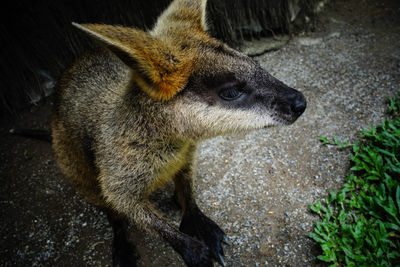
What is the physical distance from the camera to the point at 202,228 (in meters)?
3.02

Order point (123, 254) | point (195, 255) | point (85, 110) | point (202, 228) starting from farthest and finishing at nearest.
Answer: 1. point (202, 228)
2. point (123, 254)
3. point (85, 110)
4. point (195, 255)

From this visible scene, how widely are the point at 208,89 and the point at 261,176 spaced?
1.71 meters

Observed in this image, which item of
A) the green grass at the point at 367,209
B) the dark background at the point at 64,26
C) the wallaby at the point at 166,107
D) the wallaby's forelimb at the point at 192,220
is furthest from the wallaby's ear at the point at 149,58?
the dark background at the point at 64,26

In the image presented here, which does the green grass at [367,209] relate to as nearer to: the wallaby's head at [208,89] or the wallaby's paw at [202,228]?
the wallaby's paw at [202,228]

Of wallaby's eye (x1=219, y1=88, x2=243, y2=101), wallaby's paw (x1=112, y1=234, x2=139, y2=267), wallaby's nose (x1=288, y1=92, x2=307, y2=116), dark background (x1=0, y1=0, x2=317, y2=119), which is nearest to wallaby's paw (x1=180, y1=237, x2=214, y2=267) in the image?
wallaby's paw (x1=112, y1=234, x2=139, y2=267)

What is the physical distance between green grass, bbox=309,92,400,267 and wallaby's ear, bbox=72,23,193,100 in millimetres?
2042

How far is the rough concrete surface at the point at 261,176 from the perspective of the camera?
297cm

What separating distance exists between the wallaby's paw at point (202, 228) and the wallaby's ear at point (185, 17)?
6.13ft

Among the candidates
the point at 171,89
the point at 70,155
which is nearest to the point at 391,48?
the point at 171,89

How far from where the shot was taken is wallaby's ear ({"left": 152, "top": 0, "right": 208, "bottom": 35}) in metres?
2.32

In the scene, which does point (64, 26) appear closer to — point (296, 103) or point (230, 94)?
point (230, 94)

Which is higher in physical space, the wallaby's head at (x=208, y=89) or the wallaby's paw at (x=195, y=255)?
the wallaby's head at (x=208, y=89)

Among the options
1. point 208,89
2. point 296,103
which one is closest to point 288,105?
point 296,103

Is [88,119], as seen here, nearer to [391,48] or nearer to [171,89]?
[171,89]
